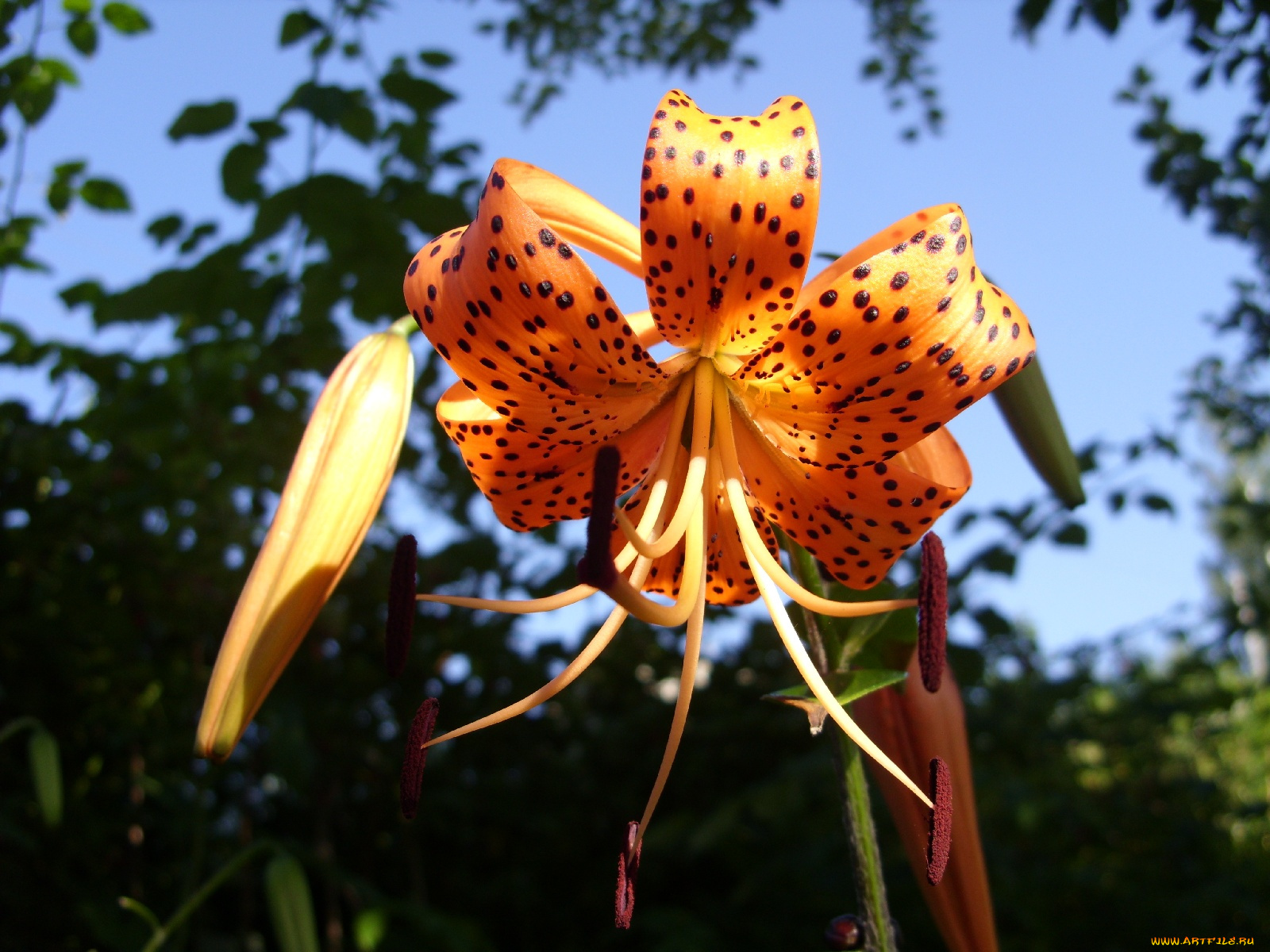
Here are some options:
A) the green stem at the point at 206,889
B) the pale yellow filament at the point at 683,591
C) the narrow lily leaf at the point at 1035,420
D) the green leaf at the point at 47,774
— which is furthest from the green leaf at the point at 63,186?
the narrow lily leaf at the point at 1035,420

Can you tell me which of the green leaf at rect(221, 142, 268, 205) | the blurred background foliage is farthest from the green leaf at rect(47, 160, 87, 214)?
the green leaf at rect(221, 142, 268, 205)

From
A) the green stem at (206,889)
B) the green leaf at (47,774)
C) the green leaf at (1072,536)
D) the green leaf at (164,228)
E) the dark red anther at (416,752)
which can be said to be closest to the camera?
the dark red anther at (416,752)

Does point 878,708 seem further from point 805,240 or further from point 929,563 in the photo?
point 805,240

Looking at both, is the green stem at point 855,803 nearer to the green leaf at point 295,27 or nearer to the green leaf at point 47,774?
the green leaf at point 47,774

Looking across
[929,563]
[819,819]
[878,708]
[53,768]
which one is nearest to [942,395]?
[929,563]

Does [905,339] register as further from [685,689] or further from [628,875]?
[628,875]

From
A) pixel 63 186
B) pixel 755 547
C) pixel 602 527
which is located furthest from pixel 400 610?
pixel 63 186
